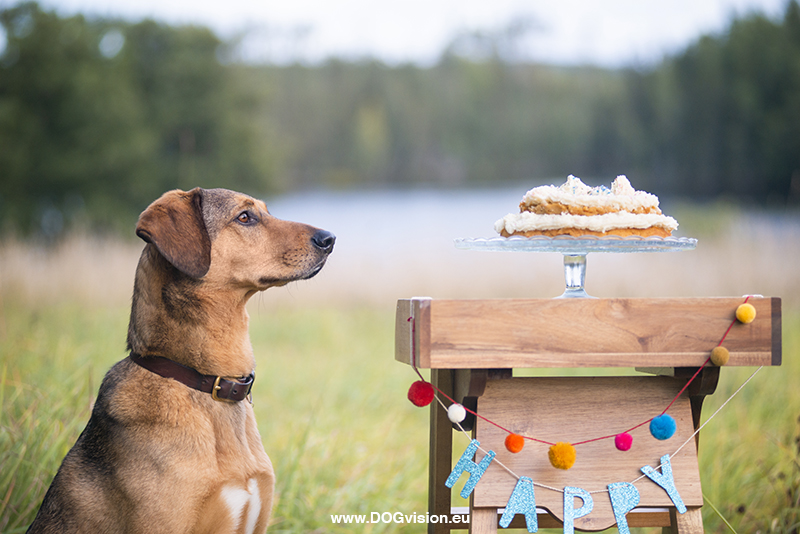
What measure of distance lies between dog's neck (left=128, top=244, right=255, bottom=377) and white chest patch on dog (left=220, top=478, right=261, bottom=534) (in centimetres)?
39

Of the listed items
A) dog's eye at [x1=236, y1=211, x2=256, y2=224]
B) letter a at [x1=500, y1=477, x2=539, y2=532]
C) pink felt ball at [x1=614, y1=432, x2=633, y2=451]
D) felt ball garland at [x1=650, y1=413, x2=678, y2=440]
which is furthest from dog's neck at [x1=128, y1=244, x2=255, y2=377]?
felt ball garland at [x1=650, y1=413, x2=678, y2=440]

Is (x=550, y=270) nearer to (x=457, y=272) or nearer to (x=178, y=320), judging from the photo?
(x=457, y=272)

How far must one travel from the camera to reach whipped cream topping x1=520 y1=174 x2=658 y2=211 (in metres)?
2.18

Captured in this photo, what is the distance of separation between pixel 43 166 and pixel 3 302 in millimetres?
9570

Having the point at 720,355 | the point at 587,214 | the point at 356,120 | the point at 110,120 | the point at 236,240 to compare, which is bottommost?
the point at 720,355

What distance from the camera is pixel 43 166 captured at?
15062 millimetres

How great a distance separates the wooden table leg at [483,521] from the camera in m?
2.01

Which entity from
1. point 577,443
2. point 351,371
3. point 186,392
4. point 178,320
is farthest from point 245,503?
point 351,371

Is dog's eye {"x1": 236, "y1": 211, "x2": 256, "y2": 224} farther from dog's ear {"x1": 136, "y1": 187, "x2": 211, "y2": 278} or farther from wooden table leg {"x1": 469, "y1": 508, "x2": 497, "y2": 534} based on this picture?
wooden table leg {"x1": 469, "y1": 508, "x2": 497, "y2": 534}

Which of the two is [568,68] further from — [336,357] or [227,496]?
[227,496]

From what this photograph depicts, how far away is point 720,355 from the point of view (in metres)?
1.90

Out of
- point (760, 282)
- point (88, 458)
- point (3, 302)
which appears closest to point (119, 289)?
point (3, 302)

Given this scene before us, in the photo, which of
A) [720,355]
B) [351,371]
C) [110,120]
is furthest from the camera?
[110,120]

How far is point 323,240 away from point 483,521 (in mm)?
1112
